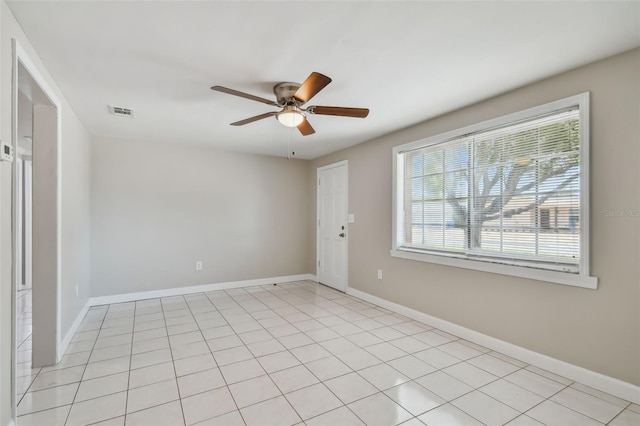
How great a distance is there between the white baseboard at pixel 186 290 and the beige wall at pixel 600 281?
289 centimetres

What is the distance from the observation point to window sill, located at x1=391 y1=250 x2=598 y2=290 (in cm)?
216

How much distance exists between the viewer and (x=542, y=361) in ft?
7.84

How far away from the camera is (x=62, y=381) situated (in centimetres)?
220

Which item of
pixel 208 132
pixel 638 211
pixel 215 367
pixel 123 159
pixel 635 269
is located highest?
pixel 208 132

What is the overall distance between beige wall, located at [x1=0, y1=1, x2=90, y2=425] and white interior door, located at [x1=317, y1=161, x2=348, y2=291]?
3.37 meters

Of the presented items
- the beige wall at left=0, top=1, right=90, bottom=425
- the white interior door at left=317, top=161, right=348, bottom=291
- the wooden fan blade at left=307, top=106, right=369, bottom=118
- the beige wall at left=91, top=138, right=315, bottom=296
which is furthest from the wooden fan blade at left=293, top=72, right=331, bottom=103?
the beige wall at left=91, top=138, right=315, bottom=296

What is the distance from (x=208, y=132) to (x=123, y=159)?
1418mm

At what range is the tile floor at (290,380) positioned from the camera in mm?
1843

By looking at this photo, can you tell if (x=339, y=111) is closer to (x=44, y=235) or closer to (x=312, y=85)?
(x=312, y=85)

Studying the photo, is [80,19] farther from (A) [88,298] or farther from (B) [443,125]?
(A) [88,298]

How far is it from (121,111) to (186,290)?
8.94 feet

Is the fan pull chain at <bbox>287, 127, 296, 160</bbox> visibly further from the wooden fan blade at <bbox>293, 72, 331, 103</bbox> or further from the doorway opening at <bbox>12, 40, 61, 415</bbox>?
the doorway opening at <bbox>12, 40, 61, 415</bbox>

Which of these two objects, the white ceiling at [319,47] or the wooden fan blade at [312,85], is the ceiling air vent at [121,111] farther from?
the wooden fan blade at [312,85]

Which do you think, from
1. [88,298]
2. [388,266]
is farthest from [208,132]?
[388,266]
